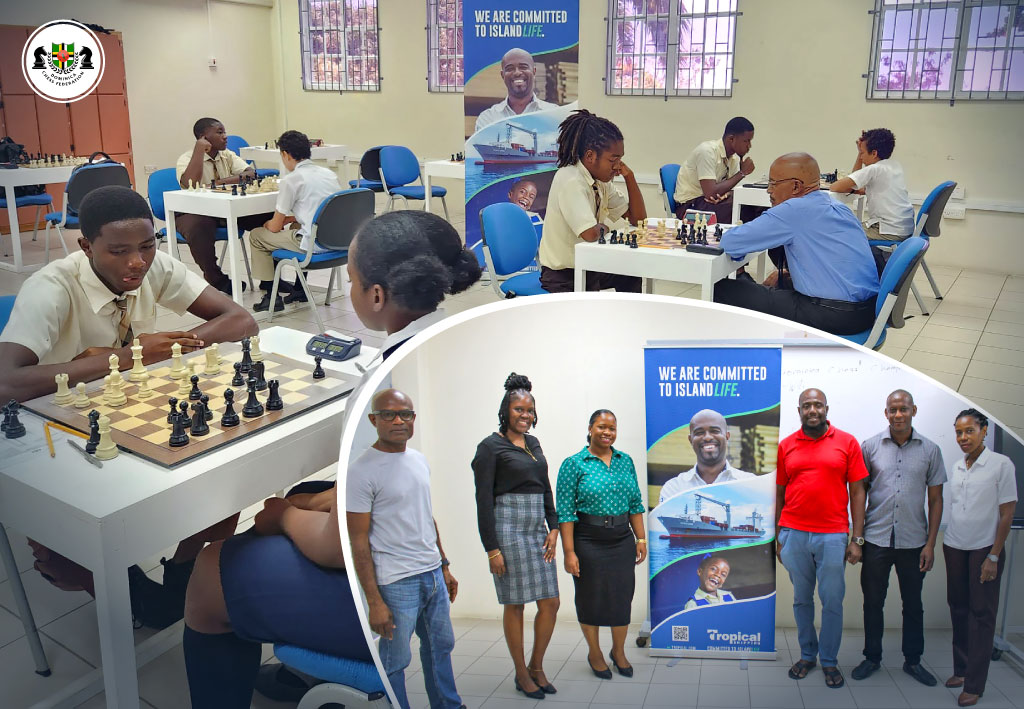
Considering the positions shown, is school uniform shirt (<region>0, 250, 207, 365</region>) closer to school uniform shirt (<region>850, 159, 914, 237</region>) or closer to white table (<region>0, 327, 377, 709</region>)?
white table (<region>0, 327, 377, 709</region>)

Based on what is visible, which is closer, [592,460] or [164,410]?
[592,460]

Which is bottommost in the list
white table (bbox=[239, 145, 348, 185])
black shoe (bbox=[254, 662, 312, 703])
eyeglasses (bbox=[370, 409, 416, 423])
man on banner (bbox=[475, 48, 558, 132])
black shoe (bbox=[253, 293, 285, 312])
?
black shoe (bbox=[254, 662, 312, 703])

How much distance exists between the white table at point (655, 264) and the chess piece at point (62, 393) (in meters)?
2.70

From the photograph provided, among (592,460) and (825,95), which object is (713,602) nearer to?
(592,460)

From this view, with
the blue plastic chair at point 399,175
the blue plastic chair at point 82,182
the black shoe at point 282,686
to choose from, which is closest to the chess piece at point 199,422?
the black shoe at point 282,686

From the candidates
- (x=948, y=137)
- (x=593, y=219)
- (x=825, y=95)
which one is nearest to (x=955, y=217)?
(x=948, y=137)

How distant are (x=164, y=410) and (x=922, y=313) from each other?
5.63m

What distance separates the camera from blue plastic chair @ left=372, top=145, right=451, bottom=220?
8531 millimetres

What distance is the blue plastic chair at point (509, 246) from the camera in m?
4.42

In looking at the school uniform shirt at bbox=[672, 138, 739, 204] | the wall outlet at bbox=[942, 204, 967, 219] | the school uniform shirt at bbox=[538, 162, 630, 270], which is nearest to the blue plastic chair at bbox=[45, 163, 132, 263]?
the school uniform shirt at bbox=[538, 162, 630, 270]

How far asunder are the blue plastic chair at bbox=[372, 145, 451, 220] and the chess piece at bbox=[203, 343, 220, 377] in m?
6.30

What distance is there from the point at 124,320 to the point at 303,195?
3.17m

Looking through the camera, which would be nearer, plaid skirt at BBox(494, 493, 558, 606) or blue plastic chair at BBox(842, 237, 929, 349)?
plaid skirt at BBox(494, 493, 558, 606)

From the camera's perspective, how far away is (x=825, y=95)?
7.89 m
